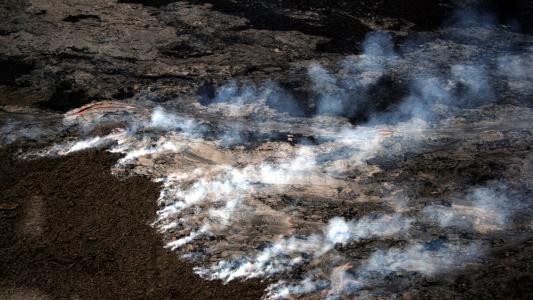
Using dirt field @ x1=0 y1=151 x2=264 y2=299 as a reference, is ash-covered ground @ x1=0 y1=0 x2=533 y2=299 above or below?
above

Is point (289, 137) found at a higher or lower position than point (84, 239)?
higher

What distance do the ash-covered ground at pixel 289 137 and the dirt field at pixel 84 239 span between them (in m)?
0.03

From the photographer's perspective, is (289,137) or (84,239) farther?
(289,137)

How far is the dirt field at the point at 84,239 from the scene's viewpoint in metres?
4.90

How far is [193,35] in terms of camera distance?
8898 mm

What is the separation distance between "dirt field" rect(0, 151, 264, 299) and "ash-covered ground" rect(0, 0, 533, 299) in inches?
1.4

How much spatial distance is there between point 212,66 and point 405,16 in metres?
3.96

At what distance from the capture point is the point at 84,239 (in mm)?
5520

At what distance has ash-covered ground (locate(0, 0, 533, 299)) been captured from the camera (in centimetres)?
493

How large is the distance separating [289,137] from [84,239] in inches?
122

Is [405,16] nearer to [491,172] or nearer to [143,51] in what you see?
[491,172]

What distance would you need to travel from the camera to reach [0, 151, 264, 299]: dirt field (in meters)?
4.90

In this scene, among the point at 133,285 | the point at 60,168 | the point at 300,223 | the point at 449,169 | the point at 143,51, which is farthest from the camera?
the point at 143,51

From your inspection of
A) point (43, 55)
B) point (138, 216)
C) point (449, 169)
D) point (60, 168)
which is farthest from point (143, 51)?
point (449, 169)
